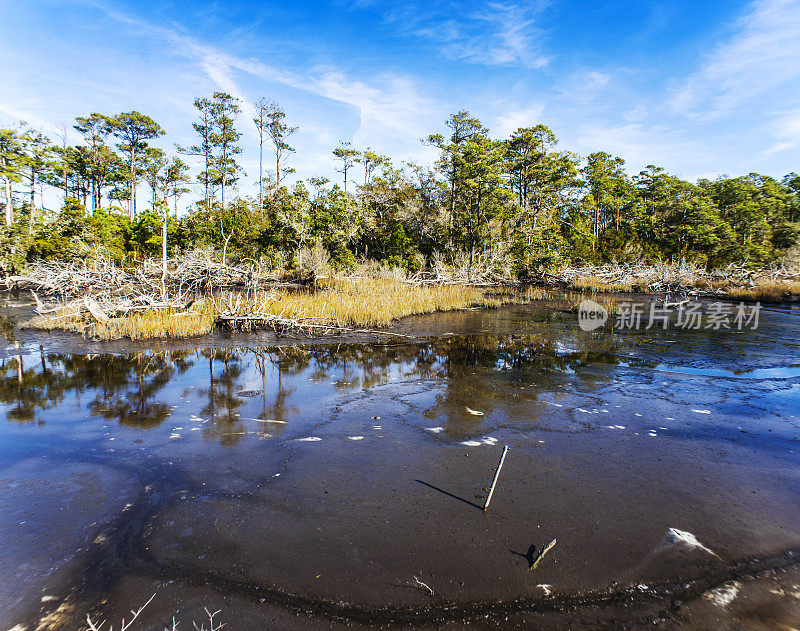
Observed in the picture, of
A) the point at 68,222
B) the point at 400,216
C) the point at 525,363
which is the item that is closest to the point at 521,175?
the point at 400,216

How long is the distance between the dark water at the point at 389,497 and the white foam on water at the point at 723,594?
0.04m

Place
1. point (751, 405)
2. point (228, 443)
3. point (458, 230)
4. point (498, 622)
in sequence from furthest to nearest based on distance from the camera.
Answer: point (458, 230) → point (751, 405) → point (228, 443) → point (498, 622)

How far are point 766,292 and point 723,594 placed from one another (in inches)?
1080

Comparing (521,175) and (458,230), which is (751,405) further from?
(521,175)

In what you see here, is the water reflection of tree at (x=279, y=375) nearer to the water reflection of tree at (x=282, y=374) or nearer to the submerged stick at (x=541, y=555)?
the water reflection of tree at (x=282, y=374)

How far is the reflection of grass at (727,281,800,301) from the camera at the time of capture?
21750 mm

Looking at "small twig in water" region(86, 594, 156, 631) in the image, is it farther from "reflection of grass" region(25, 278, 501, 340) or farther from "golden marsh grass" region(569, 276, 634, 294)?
"golden marsh grass" region(569, 276, 634, 294)

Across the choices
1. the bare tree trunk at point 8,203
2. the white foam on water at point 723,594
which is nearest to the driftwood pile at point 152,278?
the white foam on water at point 723,594

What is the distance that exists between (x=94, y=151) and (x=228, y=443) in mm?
Result: 41607

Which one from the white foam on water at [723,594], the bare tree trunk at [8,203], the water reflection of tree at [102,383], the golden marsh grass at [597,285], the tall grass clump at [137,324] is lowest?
the water reflection of tree at [102,383]

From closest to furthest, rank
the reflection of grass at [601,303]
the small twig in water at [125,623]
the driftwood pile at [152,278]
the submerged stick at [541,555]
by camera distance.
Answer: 1. the small twig in water at [125,623]
2. the submerged stick at [541,555]
3. the driftwood pile at [152,278]
4. the reflection of grass at [601,303]

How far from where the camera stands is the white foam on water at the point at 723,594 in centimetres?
260

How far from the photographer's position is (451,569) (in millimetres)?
2812

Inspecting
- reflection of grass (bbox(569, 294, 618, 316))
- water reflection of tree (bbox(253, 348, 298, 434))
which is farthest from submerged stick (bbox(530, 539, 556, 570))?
reflection of grass (bbox(569, 294, 618, 316))
